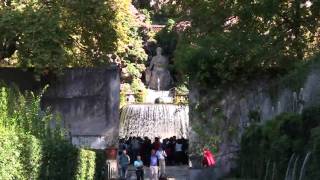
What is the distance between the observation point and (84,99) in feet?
80.8

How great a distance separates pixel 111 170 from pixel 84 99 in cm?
271

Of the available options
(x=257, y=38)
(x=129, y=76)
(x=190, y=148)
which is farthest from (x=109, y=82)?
(x=129, y=76)

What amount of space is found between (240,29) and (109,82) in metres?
4.92

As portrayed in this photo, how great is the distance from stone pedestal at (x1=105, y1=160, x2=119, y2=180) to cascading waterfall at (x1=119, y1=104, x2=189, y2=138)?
527 inches

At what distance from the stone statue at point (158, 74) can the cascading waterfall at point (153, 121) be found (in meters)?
9.88

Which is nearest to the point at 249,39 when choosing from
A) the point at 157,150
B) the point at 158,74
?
the point at 157,150

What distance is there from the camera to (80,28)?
24.7 m

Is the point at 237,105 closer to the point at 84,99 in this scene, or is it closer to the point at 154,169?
the point at 154,169

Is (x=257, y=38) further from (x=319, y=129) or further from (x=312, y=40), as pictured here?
(x=319, y=129)

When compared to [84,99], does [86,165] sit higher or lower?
lower

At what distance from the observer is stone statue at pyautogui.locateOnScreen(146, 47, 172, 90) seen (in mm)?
49500

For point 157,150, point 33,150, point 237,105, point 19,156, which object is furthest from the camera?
point 157,150

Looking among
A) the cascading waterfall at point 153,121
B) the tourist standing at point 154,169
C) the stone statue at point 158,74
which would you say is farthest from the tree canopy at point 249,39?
the stone statue at point 158,74

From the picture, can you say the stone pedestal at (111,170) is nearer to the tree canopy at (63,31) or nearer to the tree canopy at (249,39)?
the tree canopy at (63,31)
